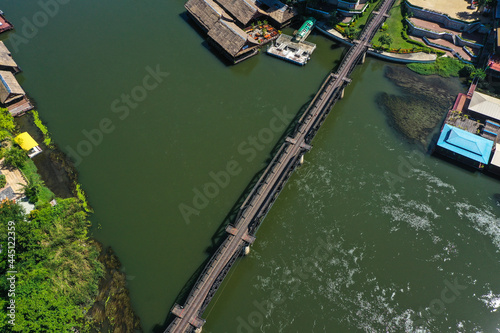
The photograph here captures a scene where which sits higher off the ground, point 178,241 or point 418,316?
point 418,316

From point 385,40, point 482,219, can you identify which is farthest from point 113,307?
point 385,40

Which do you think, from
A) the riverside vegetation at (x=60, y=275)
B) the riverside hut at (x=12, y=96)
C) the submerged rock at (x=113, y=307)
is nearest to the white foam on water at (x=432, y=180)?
the submerged rock at (x=113, y=307)

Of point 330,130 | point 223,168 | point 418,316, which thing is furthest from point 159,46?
point 418,316

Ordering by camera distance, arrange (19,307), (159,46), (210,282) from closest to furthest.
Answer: (19,307), (210,282), (159,46)

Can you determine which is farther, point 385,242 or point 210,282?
point 385,242

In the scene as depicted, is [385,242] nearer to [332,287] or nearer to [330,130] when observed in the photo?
[332,287]

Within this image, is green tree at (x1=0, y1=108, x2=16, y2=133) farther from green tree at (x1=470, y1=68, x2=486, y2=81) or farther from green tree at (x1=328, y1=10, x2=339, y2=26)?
green tree at (x1=470, y1=68, x2=486, y2=81)

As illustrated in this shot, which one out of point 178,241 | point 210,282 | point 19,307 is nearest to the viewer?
point 19,307
